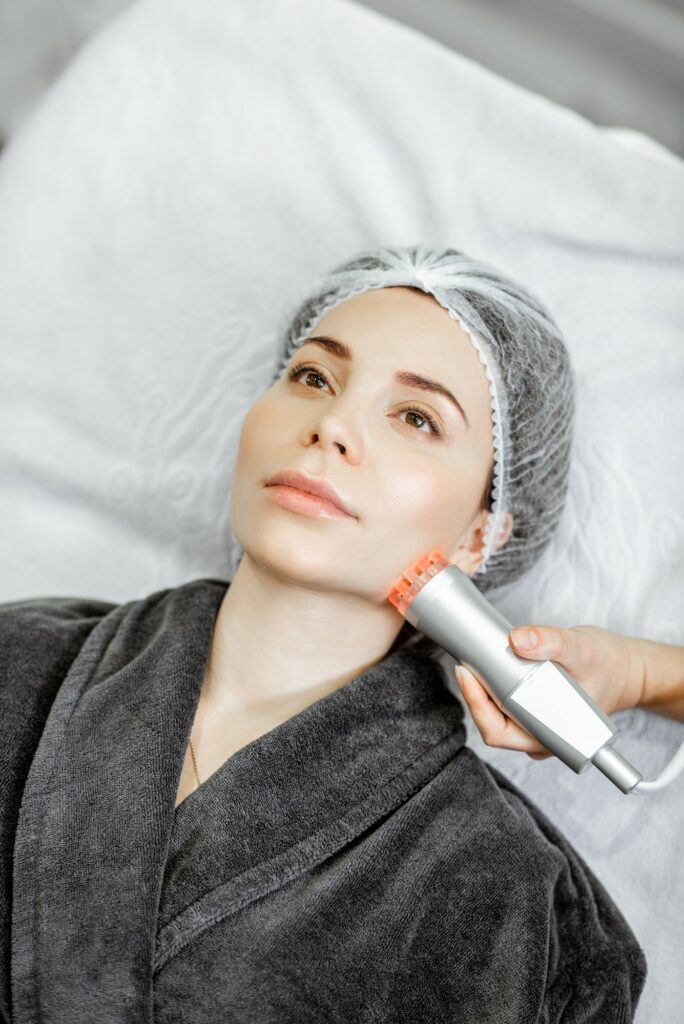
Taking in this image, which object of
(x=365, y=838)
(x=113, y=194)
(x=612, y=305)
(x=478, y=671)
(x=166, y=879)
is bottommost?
(x=166, y=879)

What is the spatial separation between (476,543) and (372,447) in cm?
31

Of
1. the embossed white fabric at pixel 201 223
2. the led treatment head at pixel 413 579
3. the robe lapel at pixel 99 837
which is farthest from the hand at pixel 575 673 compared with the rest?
the embossed white fabric at pixel 201 223

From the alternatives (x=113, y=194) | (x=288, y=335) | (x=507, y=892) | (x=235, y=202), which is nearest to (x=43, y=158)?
(x=113, y=194)

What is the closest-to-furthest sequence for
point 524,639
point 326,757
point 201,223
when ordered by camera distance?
1. point 524,639
2. point 326,757
3. point 201,223

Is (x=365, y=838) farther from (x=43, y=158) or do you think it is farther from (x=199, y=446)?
(x=43, y=158)

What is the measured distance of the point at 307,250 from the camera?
191 centimetres

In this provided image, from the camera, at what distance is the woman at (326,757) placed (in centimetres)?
123

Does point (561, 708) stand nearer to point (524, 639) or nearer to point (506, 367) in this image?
point (524, 639)

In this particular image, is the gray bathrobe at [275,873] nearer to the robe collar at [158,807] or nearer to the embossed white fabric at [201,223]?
the robe collar at [158,807]

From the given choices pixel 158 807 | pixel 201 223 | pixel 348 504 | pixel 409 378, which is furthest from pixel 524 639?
pixel 201 223

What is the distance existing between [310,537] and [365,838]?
1.38 ft

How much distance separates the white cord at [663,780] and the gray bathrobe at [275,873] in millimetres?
197

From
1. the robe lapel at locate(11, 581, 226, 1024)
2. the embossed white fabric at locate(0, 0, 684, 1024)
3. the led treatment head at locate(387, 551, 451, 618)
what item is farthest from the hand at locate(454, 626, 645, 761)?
the embossed white fabric at locate(0, 0, 684, 1024)

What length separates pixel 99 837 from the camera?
1258 millimetres
